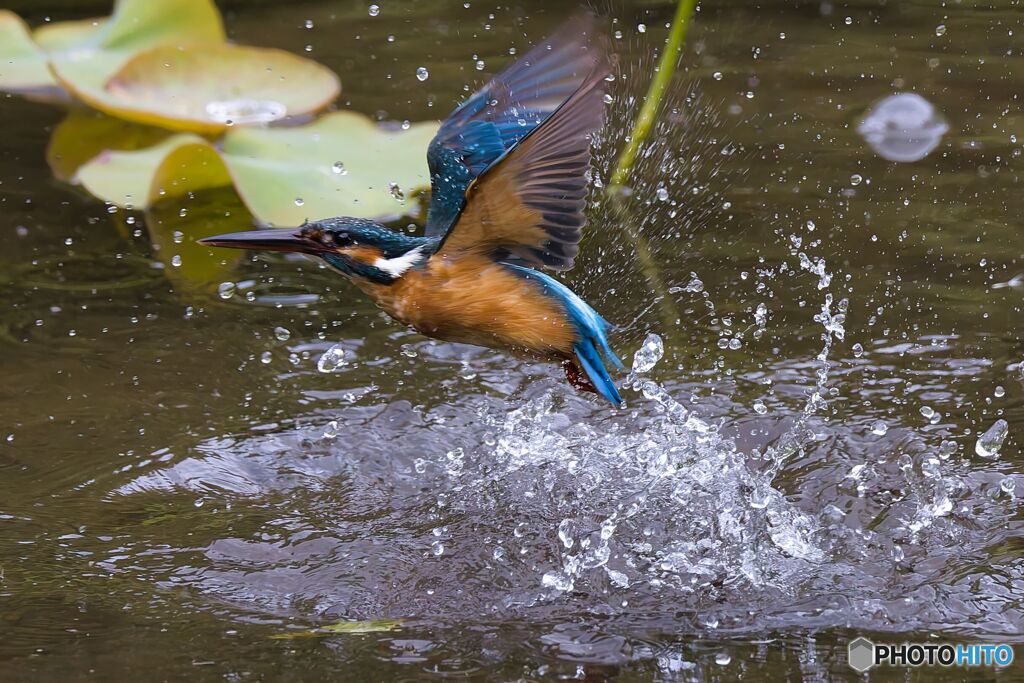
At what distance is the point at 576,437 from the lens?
3.28m

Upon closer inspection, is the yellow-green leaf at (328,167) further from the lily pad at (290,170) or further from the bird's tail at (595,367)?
the bird's tail at (595,367)

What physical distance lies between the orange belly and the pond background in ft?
1.35

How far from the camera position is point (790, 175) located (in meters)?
4.46

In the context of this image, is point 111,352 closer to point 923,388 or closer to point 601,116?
point 601,116

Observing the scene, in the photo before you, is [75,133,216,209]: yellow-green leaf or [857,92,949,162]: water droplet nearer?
→ [75,133,216,209]: yellow-green leaf

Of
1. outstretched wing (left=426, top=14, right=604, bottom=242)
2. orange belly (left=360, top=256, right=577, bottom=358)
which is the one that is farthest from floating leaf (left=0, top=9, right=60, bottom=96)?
orange belly (left=360, top=256, right=577, bottom=358)

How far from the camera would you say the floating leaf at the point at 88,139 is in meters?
4.69

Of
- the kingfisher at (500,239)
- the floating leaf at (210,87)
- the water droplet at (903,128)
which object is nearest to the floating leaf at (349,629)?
the kingfisher at (500,239)

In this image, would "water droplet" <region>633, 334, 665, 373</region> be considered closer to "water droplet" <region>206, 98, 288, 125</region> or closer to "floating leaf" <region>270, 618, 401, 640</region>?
"floating leaf" <region>270, 618, 401, 640</region>

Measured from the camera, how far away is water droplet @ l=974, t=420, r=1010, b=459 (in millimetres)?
3033

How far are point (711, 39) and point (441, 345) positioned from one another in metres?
2.53

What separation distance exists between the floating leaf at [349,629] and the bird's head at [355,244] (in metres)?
0.78

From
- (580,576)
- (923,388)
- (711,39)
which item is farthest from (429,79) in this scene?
(580,576)

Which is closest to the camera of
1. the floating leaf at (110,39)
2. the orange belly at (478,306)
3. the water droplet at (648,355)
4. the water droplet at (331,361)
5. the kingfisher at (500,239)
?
the kingfisher at (500,239)
